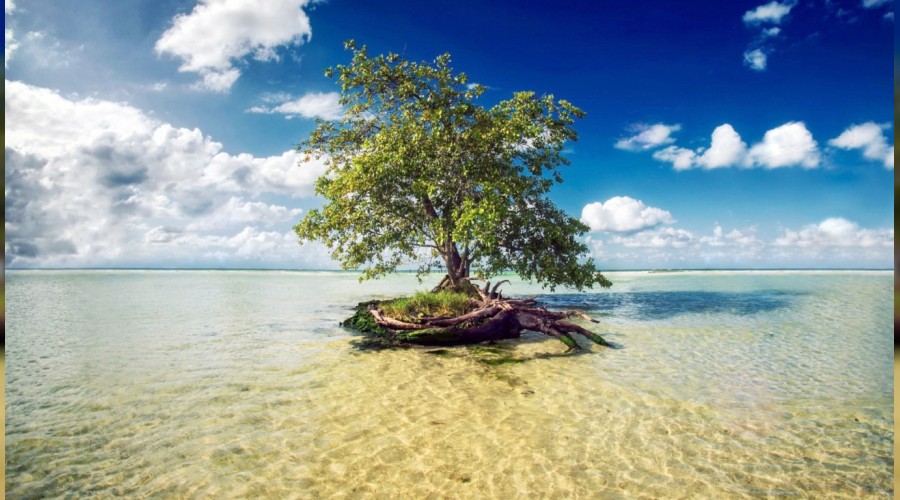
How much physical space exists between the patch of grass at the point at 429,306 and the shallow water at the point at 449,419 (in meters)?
2.99

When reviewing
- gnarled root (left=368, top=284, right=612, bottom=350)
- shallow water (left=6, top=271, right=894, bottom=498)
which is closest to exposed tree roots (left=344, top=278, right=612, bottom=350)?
gnarled root (left=368, top=284, right=612, bottom=350)

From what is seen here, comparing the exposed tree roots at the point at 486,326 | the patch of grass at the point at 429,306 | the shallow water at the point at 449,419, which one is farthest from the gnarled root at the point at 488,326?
the patch of grass at the point at 429,306

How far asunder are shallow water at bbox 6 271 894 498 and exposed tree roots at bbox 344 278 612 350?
0.85 metres

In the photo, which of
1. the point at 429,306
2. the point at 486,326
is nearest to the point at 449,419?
the point at 486,326

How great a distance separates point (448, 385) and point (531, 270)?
1521 cm

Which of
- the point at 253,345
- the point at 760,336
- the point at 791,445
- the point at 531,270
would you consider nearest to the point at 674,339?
the point at 760,336

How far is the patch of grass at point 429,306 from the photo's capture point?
67.8 feet

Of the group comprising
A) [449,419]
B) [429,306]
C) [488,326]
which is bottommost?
[449,419]

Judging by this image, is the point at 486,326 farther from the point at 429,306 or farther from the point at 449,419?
the point at 449,419

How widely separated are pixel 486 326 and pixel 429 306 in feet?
12.0

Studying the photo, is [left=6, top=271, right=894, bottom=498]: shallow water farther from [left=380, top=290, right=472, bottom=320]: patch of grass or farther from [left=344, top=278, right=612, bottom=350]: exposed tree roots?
[left=380, top=290, right=472, bottom=320]: patch of grass

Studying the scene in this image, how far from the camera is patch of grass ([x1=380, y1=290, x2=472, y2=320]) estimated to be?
67.8 ft

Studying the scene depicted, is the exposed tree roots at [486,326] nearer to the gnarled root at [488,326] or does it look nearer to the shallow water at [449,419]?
the gnarled root at [488,326]

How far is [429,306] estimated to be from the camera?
21.5 meters
